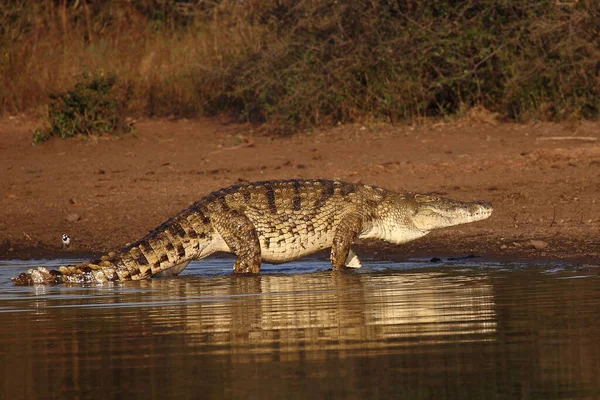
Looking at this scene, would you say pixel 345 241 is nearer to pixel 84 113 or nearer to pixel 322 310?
pixel 322 310

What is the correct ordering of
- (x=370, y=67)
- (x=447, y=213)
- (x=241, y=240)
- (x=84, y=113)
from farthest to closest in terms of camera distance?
(x=84, y=113) → (x=370, y=67) → (x=447, y=213) → (x=241, y=240)

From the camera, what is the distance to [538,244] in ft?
32.3

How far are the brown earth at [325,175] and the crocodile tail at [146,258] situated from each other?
1826 mm

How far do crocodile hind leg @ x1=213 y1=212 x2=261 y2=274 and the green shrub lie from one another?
22.6 ft

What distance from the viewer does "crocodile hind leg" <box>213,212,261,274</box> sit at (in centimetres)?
935

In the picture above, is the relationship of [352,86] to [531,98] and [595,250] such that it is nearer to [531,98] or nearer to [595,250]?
[531,98]

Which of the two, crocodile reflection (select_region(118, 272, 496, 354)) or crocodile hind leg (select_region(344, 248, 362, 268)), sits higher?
crocodile hind leg (select_region(344, 248, 362, 268))

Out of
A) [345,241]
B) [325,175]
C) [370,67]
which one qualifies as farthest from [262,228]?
[370,67]

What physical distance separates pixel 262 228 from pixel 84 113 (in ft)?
23.4

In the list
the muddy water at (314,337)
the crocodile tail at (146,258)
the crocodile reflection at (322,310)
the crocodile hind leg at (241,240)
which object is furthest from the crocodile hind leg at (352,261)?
the crocodile tail at (146,258)

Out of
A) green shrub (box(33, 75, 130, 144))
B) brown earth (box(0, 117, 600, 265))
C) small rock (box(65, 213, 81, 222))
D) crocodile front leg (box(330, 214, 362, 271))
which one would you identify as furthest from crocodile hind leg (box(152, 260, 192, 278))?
green shrub (box(33, 75, 130, 144))

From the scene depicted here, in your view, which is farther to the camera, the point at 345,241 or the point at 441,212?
the point at 441,212

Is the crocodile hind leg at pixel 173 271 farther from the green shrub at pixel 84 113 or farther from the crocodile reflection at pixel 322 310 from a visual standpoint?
the green shrub at pixel 84 113

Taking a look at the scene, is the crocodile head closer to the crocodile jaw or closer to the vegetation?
the crocodile jaw
